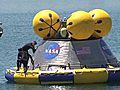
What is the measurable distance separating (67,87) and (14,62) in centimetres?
839

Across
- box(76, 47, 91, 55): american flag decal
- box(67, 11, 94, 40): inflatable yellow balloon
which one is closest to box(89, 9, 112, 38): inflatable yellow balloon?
box(67, 11, 94, 40): inflatable yellow balloon

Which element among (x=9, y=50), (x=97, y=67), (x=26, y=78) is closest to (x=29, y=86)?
(x=26, y=78)

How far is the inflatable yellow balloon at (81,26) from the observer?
26.0 meters

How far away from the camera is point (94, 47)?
87.3 feet

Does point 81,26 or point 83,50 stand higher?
point 81,26

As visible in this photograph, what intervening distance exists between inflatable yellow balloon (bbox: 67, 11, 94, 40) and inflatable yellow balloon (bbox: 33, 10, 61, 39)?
101 centimetres

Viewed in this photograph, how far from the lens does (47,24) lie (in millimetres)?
26984

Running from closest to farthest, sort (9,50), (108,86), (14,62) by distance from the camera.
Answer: (108,86) < (14,62) < (9,50)

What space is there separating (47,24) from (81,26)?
5.47 feet

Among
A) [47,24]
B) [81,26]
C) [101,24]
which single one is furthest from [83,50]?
[47,24]

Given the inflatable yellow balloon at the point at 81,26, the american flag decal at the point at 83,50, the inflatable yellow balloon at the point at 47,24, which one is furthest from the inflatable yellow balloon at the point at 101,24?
the inflatable yellow balloon at the point at 47,24

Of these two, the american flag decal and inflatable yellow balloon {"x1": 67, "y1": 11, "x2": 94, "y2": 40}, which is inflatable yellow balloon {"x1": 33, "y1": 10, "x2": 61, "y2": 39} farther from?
the american flag decal

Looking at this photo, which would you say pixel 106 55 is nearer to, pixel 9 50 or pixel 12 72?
pixel 12 72

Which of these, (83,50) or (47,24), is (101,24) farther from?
(47,24)
